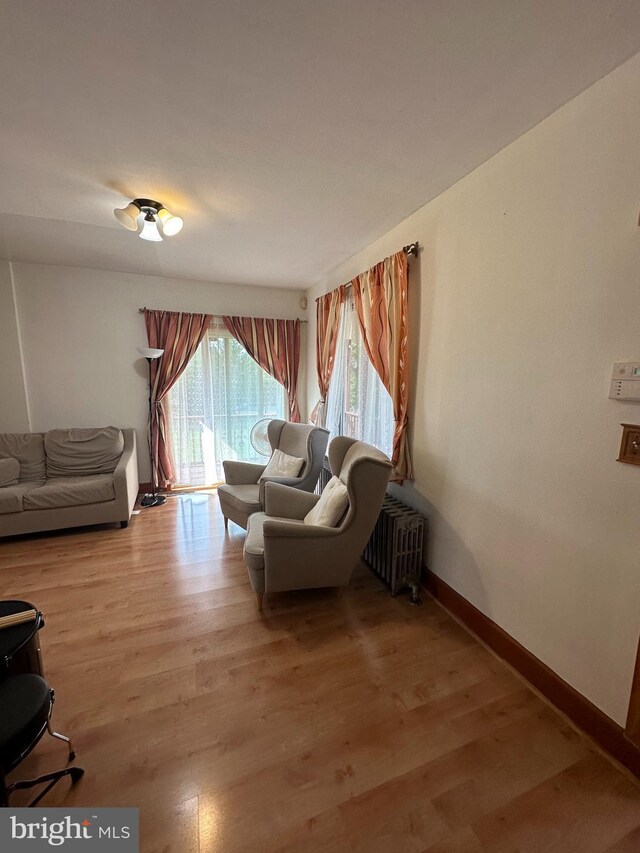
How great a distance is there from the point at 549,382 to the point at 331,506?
1.30 m

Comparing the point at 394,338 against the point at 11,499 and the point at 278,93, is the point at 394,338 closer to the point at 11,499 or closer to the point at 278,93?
the point at 278,93

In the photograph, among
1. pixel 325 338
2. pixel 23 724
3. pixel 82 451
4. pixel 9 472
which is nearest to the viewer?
pixel 23 724

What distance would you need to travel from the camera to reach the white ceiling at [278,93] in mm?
1009

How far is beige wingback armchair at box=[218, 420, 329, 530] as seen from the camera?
273 cm

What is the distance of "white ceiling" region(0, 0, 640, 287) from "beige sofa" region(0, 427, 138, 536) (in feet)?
6.61

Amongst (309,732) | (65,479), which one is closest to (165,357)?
(65,479)

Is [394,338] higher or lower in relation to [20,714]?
higher

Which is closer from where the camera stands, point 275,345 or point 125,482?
point 125,482

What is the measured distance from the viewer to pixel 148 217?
2111 millimetres

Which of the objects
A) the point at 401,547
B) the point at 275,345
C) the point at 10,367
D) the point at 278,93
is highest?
the point at 278,93

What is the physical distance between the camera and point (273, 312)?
4.18 meters

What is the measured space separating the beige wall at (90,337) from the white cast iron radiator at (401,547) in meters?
3.06

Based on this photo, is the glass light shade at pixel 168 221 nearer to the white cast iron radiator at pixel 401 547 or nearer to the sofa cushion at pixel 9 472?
the white cast iron radiator at pixel 401 547

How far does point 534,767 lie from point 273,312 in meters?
4.24
